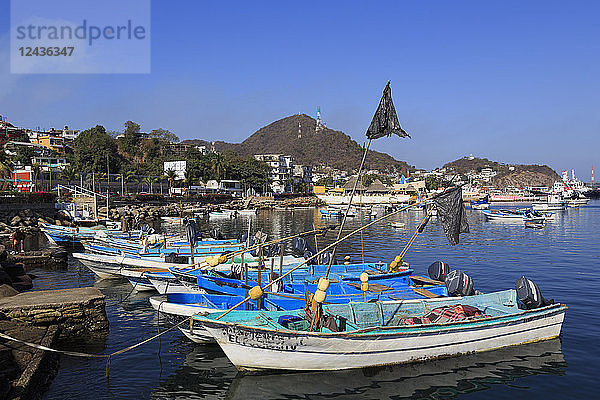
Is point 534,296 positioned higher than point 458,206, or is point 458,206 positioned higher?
point 458,206

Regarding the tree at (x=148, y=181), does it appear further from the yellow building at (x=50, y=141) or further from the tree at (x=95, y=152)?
the yellow building at (x=50, y=141)

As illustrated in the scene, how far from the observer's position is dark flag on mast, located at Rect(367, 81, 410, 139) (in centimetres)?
1400

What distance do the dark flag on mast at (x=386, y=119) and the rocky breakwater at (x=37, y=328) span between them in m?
10.6

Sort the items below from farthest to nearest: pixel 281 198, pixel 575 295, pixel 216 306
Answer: pixel 281 198
pixel 575 295
pixel 216 306

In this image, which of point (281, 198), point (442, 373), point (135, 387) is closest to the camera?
point (135, 387)

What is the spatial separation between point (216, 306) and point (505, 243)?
3563 centimetres

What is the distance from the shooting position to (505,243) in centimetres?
4244

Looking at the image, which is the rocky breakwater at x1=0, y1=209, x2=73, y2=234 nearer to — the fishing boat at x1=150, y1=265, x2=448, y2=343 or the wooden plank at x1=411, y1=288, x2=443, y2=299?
the fishing boat at x1=150, y1=265, x2=448, y2=343

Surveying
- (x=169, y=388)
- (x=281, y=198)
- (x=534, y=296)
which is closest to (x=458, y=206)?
(x=534, y=296)

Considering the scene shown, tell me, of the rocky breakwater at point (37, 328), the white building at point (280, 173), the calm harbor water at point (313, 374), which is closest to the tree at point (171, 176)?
the white building at point (280, 173)

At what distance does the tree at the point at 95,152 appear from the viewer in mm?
99125

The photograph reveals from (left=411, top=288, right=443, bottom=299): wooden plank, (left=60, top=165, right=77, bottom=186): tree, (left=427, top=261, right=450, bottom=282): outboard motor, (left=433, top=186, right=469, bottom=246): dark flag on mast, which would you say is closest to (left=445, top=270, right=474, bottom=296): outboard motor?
(left=411, top=288, right=443, bottom=299): wooden plank

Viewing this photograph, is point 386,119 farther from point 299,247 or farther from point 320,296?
point 299,247

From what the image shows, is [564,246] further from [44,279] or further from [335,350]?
[44,279]
